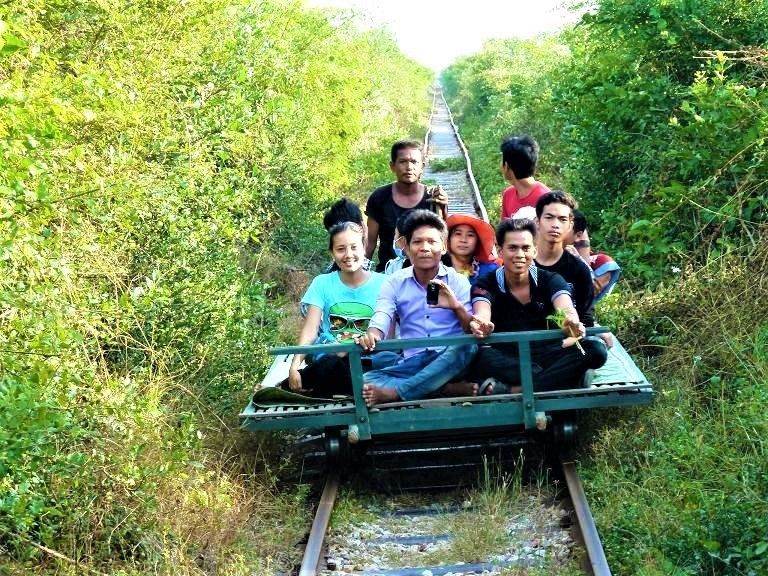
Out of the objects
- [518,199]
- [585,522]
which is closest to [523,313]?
[585,522]

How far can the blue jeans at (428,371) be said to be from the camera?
22.9 ft

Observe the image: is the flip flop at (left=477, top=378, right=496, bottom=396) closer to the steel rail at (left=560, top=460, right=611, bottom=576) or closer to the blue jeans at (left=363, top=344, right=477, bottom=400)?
the blue jeans at (left=363, top=344, right=477, bottom=400)

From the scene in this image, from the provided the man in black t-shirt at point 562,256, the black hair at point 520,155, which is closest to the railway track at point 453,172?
the black hair at point 520,155

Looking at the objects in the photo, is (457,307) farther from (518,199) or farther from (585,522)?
(518,199)

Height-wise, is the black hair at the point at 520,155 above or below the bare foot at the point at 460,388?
above

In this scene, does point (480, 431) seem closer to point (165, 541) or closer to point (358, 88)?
point (165, 541)

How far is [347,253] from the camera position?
24.0 feet

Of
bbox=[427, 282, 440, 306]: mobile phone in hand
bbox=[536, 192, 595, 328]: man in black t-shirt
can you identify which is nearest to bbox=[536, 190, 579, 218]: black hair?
bbox=[536, 192, 595, 328]: man in black t-shirt

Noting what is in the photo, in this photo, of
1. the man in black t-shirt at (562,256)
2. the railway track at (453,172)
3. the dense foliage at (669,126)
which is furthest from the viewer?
the railway track at (453,172)

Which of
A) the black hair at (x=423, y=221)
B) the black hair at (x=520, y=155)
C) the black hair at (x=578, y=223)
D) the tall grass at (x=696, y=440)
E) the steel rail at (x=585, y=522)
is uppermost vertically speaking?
the black hair at (x=520, y=155)

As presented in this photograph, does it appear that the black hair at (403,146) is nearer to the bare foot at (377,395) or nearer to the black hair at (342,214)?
the black hair at (342,214)

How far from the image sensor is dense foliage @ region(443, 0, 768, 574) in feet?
18.8

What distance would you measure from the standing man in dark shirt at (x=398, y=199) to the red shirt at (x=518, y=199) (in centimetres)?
51

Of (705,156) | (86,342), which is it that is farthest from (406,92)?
(86,342)
